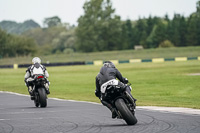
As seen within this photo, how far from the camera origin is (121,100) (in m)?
11.6

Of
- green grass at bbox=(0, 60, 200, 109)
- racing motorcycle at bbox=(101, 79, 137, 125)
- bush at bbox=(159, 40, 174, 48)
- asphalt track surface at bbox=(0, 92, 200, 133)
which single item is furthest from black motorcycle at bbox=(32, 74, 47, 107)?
bush at bbox=(159, 40, 174, 48)

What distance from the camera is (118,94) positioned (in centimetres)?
1178

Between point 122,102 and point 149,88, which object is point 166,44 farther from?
point 122,102

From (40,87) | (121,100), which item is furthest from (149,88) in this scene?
(121,100)

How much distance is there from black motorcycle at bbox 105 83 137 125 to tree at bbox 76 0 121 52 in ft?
399

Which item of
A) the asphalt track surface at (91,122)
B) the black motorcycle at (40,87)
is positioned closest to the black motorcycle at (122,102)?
the asphalt track surface at (91,122)

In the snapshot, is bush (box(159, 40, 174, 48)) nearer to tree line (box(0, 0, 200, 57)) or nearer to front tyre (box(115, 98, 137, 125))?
tree line (box(0, 0, 200, 57))

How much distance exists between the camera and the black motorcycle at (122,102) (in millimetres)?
11336

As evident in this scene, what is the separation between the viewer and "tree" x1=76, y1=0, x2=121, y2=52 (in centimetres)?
13475

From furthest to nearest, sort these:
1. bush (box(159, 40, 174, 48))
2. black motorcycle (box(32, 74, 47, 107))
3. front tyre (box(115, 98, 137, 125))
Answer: bush (box(159, 40, 174, 48)) → black motorcycle (box(32, 74, 47, 107)) → front tyre (box(115, 98, 137, 125))

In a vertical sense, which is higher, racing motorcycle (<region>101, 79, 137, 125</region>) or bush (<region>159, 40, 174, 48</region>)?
racing motorcycle (<region>101, 79, 137, 125</region>)

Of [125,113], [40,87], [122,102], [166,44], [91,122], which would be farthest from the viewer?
[166,44]

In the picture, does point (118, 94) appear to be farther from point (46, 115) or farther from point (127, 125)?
point (46, 115)

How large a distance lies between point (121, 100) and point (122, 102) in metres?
0.08
